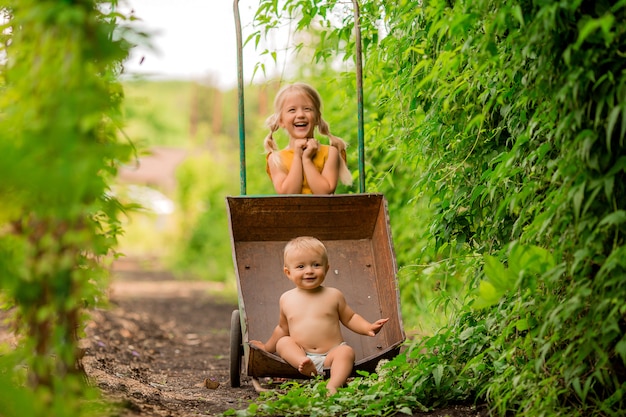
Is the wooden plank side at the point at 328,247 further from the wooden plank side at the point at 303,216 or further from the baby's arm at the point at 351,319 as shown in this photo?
the baby's arm at the point at 351,319

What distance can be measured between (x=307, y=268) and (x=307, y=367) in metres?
0.59

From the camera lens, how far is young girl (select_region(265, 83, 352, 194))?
17.0ft

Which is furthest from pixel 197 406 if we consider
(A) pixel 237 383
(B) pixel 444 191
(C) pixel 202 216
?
(C) pixel 202 216

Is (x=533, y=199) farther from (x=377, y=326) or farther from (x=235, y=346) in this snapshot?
(x=235, y=346)

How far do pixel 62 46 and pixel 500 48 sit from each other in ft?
6.27

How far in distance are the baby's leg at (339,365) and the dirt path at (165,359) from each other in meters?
0.48

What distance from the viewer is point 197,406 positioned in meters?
4.18

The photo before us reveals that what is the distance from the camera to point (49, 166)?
2213 mm

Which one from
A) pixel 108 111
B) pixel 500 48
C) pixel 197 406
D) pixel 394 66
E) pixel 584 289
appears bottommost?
pixel 197 406

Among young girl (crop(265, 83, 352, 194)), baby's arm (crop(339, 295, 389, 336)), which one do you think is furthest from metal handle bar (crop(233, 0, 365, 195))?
baby's arm (crop(339, 295, 389, 336))

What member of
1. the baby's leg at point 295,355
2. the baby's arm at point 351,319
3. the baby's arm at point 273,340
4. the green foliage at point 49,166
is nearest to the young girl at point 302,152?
the baby's arm at point 351,319

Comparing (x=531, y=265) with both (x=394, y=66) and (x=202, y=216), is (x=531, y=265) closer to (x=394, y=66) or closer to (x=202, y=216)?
(x=394, y=66)

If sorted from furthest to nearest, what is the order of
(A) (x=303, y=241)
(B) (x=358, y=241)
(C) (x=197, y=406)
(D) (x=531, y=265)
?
1. (B) (x=358, y=241)
2. (A) (x=303, y=241)
3. (C) (x=197, y=406)
4. (D) (x=531, y=265)

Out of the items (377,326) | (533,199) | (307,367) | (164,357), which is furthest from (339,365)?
(164,357)
